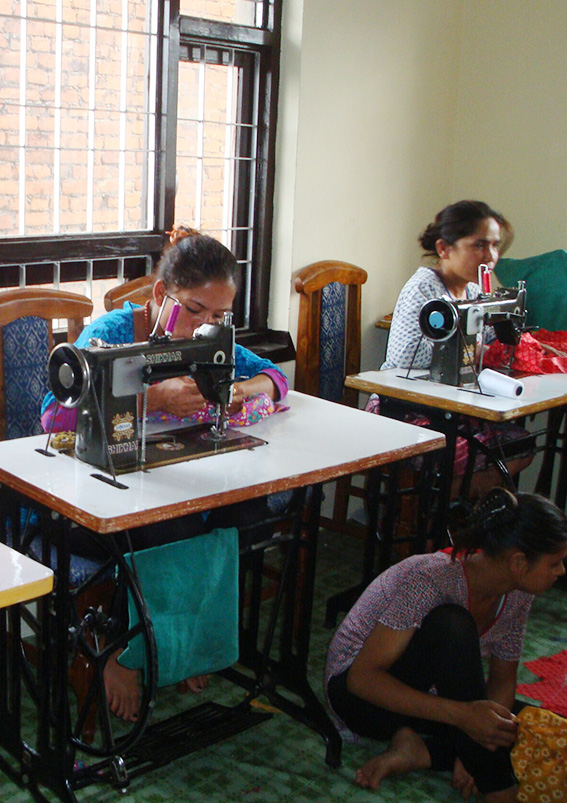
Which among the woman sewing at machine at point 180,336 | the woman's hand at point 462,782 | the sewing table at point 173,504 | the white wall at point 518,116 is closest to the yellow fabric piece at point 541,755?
the woman's hand at point 462,782

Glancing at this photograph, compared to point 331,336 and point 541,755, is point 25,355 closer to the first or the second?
point 331,336

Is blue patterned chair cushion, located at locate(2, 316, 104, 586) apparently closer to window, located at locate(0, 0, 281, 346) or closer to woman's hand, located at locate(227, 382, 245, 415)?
window, located at locate(0, 0, 281, 346)

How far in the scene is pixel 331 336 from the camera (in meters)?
3.46

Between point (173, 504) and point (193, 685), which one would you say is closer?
point (173, 504)

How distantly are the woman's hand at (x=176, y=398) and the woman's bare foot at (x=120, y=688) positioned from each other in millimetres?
583

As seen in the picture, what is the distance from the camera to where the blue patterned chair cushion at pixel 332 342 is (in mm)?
3436

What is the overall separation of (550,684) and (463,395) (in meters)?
0.84

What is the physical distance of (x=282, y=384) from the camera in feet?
8.39

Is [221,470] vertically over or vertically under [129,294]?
under

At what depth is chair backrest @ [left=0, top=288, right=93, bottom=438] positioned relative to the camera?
2.47 metres

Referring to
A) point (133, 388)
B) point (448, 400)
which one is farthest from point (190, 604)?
point (448, 400)

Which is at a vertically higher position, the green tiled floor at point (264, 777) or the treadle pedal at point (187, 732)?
the treadle pedal at point (187, 732)

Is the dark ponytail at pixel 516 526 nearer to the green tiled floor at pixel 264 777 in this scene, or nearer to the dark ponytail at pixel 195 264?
the green tiled floor at pixel 264 777

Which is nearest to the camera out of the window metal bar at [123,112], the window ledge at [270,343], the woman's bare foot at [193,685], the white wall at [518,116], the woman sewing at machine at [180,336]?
the woman sewing at machine at [180,336]
